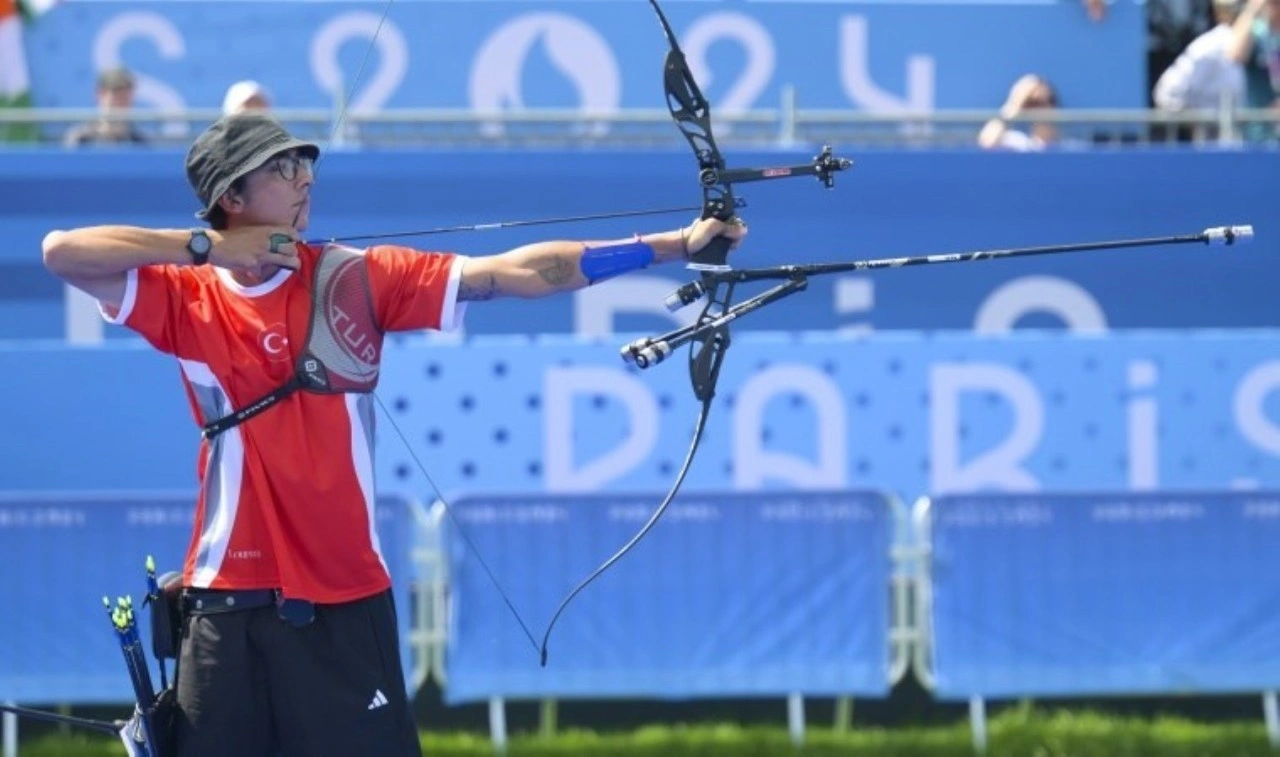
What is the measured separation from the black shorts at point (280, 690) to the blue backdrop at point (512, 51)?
19.9 ft

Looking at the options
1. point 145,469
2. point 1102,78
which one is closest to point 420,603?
point 145,469

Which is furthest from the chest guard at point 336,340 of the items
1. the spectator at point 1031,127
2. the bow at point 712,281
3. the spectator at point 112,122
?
the spectator at point 1031,127

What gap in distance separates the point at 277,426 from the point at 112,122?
→ 5.35m

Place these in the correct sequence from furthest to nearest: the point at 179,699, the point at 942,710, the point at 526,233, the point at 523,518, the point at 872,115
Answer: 1. the point at 872,115
2. the point at 526,233
3. the point at 942,710
4. the point at 523,518
5. the point at 179,699

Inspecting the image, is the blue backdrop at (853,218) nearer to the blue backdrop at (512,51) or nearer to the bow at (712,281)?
the blue backdrop at (512,51)

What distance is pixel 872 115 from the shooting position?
9.31m

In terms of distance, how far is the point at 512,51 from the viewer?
10094 millimetres

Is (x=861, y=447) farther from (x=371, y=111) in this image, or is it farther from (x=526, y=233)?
(x=371, y=111)

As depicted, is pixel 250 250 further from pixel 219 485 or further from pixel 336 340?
pixel 219 485

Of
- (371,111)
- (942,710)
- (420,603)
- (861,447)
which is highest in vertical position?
(371,111)

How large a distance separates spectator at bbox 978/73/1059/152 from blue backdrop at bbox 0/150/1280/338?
483 mm

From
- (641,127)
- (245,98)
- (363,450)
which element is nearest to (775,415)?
(641,127)

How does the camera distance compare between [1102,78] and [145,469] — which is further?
[1102,78]

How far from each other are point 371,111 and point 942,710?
409cm
